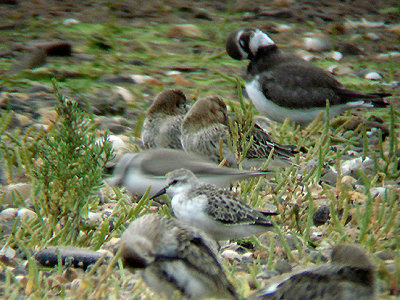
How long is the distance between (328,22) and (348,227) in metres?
6.92

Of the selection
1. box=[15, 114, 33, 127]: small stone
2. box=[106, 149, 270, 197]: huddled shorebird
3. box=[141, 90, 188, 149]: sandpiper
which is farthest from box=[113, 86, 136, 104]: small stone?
box=[106, 149, 270, 197]: huddled shorebird

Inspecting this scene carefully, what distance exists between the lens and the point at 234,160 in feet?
17.5

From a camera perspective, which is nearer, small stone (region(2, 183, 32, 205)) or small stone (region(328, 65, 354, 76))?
small stone (region(2, 183, 32, 205))

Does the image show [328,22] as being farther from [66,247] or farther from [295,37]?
[66,247]

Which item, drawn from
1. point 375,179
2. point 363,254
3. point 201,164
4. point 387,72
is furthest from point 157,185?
point 387,72

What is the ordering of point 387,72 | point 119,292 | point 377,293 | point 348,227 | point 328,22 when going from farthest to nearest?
point 328,22
point 387,72
point 348,227
point 119,292
point 377,293

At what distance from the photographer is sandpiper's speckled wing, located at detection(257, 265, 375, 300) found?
105 inches

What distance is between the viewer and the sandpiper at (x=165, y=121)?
596 centimetres

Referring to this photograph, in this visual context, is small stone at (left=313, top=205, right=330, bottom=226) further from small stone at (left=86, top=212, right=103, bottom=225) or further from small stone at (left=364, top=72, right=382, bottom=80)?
small stone at (left=364, top=72, right=382, bottom=80)

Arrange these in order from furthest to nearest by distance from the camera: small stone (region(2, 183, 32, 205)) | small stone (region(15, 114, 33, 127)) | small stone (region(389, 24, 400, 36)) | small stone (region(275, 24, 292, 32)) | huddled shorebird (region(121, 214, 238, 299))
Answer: small stone (region(389, 24, 400, 36)) → small stone (region(275, 24, 292, 32)) → small stone (region(15, 114, 33, 127)) → small stone (region(2, 183, 32, 205)) → huddled shorebird (region(121, 214, 238, 299))

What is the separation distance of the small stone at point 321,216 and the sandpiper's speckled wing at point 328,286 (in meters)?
1.56

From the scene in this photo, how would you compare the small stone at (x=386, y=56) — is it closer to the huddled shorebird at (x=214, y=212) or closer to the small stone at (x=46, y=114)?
the small stone at (x=46, y=114)

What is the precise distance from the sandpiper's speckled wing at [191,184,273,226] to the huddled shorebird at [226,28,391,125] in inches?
115

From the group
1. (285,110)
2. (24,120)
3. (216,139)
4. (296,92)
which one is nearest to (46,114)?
(24,120)
